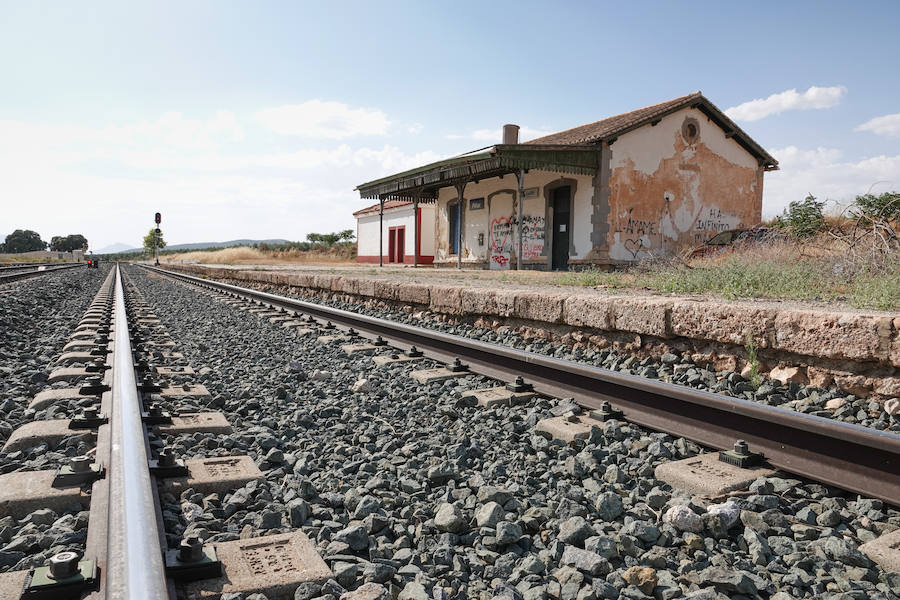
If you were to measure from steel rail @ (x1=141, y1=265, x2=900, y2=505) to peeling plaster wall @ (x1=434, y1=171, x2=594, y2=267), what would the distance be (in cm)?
1370

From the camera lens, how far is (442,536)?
1.89 meters

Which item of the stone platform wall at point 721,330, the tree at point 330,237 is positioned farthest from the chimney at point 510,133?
the tree at point 330,237

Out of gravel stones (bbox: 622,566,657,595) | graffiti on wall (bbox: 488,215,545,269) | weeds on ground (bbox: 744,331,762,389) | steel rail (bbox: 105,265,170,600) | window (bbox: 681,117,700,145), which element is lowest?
gravel stones (bbox: 622,566,657,595)

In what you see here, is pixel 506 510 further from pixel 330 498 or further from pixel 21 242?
pixel 21 242

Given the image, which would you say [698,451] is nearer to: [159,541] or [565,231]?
[159,541]

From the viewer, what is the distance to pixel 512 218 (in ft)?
63.2

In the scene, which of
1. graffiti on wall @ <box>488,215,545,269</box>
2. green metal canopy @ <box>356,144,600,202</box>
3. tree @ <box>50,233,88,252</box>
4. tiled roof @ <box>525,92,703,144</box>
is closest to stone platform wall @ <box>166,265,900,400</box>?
green metal canopy @ <box>356,144,600,202</box>

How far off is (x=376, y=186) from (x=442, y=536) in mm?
20830

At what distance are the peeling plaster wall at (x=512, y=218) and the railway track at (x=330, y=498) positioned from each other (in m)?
14.2

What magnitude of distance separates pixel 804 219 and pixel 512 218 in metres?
8.62

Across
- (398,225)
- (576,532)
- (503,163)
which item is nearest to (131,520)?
(576,532)

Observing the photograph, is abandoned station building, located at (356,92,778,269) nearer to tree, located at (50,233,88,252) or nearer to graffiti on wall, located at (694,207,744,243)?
graffiti on wall, located at (694,207,744,243)

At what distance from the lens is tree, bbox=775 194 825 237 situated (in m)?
7.03

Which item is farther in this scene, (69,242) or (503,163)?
(69,242)
